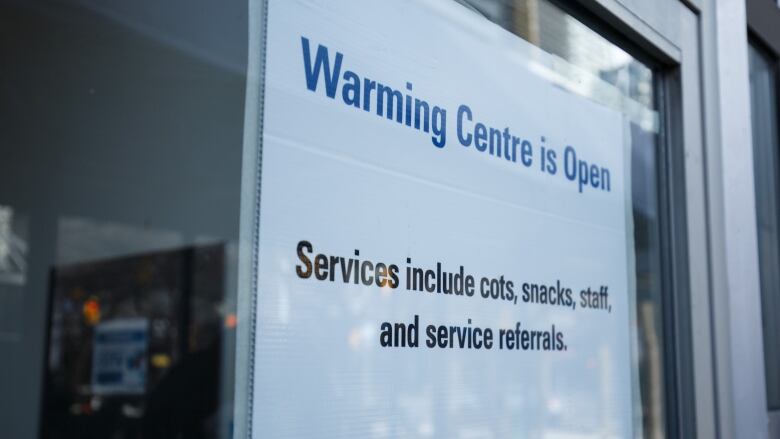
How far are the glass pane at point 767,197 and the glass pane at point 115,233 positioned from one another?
9.23 ft

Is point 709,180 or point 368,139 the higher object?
point 709,180

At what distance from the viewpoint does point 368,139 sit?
64.9 inches

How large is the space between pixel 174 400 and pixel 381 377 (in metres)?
5.80

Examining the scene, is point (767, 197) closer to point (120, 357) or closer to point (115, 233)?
point (115, 233)

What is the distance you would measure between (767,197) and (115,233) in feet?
17.5

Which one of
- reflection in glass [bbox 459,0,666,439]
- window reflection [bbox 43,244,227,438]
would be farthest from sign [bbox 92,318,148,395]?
reflection in glass [bbox 459,0,666,439]

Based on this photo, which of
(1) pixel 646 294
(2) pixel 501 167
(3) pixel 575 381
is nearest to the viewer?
(2) pixel 501 167

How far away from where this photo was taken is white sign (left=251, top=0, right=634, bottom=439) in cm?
147

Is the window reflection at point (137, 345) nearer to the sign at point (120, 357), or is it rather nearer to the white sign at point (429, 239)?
the sign at point (120, 357)

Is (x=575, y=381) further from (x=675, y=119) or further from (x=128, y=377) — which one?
(x=128, y=377)

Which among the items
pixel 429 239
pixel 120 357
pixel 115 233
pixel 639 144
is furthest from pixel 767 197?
pixel 120 357

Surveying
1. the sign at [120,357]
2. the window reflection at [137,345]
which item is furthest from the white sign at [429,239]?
the sign at [120,357]

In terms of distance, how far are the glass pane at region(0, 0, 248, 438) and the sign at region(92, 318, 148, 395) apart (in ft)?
0.04

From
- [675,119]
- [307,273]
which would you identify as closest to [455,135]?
[307,273]
